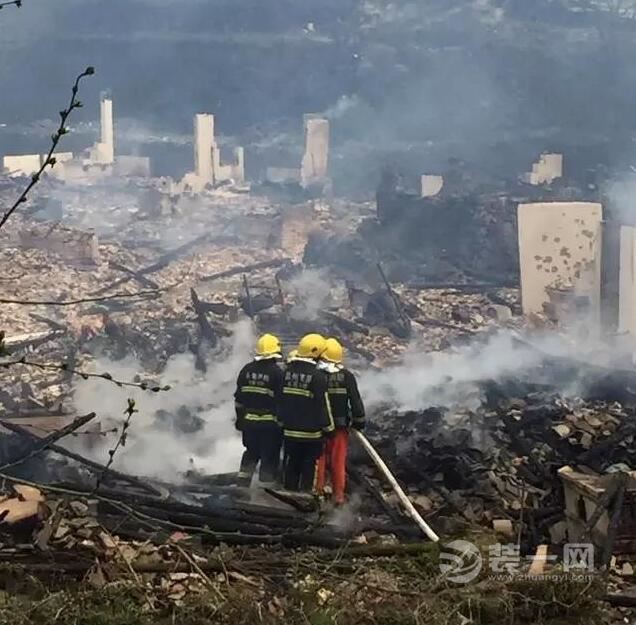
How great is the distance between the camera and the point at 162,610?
5.30 meters

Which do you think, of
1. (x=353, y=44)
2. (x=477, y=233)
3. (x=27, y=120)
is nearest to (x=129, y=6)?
(x=27, y=120)

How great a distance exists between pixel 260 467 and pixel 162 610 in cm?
244

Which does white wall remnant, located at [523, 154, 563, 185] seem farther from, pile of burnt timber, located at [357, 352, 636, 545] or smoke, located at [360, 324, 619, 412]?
pile of burnt timber, located at [357, 352, 636, 545]

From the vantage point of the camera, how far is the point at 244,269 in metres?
16.4

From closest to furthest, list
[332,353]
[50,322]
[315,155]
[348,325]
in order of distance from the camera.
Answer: [332,353] → [50,322] → [348,325] → [315,155]

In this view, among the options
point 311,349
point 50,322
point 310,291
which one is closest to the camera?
point 311,349

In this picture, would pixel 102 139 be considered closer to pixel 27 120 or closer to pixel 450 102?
pixel 27 120

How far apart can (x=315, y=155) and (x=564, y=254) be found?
10.6 meters

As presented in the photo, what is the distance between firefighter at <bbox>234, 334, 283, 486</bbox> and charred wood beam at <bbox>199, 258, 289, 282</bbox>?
8.36 meters

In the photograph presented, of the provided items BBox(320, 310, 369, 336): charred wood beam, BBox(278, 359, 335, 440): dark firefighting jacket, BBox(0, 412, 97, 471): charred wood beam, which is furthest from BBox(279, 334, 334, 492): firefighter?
BBox(320, 310, 369, 336): charred wood beam

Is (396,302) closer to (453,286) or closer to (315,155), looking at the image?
(453,286)

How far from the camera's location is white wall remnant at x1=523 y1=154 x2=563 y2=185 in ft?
73.3

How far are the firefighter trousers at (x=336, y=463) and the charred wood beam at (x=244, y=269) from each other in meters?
8.72

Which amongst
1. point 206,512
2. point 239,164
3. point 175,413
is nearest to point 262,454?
point 206,512
